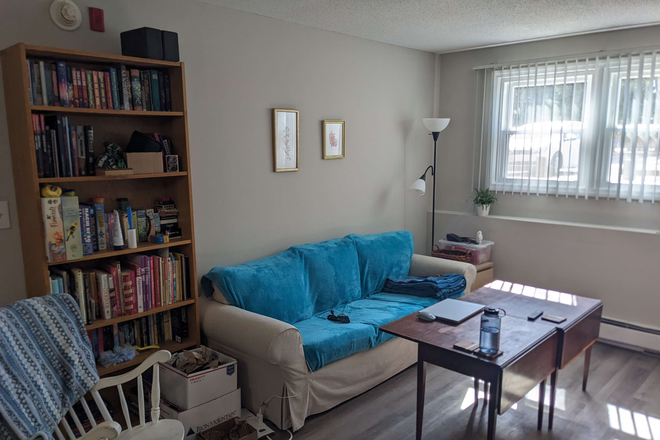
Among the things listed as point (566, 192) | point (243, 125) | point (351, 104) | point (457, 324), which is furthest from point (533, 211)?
point (243, 125)

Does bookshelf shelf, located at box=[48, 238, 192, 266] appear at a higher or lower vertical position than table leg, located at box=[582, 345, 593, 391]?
higher

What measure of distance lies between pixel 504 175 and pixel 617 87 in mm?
1126

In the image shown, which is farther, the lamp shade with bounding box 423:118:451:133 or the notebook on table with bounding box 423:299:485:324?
the lamp shade with bounding box 423:118:451:133

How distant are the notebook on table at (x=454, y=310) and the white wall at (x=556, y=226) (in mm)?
1672

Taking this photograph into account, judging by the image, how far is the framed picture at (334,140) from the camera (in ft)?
12.5

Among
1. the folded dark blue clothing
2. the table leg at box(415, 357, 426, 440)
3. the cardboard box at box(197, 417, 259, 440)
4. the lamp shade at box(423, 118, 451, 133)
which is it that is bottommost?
the cardboard box at box(197, 417, 259, 440)

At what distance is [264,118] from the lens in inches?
133

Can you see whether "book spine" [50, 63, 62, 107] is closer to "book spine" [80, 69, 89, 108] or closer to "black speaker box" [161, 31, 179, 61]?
"book spine" [80, 69, 89, 108]

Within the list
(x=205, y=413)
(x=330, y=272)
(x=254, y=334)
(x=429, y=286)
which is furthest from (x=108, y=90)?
(x=429, y=286)

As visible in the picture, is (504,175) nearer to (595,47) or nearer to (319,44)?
(595,47)

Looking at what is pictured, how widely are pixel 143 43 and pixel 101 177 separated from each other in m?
0.70

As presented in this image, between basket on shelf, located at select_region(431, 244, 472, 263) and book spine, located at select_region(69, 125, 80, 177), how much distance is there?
3.09m

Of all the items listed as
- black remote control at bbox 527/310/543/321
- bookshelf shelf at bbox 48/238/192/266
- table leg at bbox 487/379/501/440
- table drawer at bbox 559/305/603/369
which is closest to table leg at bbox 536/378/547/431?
table drawer at bbox 559/305/603/369

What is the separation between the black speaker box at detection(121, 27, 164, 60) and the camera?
7.93ft
